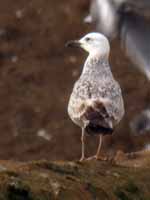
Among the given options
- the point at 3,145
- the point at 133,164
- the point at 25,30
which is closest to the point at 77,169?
the point at 133,164

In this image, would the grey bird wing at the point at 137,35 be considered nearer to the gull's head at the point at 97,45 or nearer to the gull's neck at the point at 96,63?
the gull's head at the point at 97,45

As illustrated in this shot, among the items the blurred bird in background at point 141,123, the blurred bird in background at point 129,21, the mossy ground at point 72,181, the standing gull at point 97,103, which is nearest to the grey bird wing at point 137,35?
the blurred bird in background at point 129,21

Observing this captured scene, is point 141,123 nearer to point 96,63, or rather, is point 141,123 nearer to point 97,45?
point 97,45

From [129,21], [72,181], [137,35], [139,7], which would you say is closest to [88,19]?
[139,7]

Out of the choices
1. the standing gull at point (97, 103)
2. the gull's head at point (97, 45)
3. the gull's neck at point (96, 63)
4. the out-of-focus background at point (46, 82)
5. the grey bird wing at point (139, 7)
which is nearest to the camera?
the standing gull at point (97, 103)

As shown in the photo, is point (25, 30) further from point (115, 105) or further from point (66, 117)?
point (115, 105)

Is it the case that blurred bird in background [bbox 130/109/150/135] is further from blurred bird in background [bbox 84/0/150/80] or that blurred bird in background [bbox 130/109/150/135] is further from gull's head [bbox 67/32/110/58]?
gull's head [bbox 67/32/110/58]
